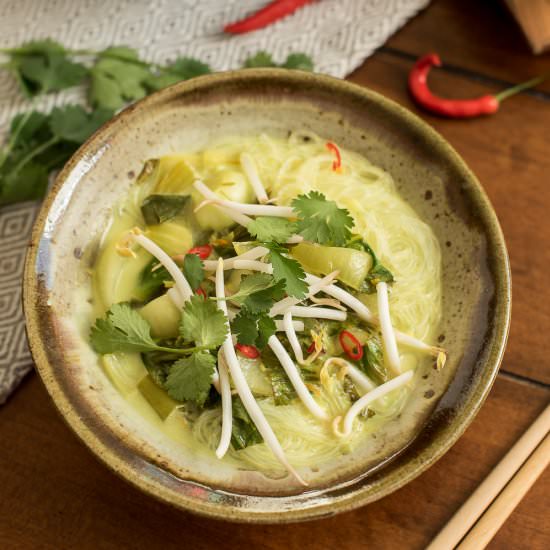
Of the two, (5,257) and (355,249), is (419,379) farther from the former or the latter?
(5,257)

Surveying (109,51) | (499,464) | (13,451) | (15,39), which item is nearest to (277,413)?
(499,464)

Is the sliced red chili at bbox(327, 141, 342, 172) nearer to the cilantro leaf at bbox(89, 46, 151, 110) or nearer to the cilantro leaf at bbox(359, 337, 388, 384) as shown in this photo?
the cilantro leaf at bbox(359, 337, 388, 384)

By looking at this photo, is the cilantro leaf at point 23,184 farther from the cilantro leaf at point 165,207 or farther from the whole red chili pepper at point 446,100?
the whole red chili pepper at point 446,100

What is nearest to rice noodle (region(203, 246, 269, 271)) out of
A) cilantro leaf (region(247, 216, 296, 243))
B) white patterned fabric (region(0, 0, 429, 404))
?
cilantro leaf (region(247, 216, 296, 243))

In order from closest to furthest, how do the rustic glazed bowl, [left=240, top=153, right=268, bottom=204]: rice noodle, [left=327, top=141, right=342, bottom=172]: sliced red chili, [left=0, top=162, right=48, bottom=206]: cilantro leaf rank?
the rustic glazed bowl, [left=240, top=153, right=268, bottom=204]: rice noodle, [left=327, top=141, right=342, bottom=172]: sliced red chili, [left=0, top=162, right=48, bottom=206]: cilantro leaf

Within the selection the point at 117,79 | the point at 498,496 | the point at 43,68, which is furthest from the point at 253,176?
the point at 498,496

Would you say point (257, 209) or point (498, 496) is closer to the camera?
point (498, 496)

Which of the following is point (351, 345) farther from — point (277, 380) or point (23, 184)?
point (23, 184)
